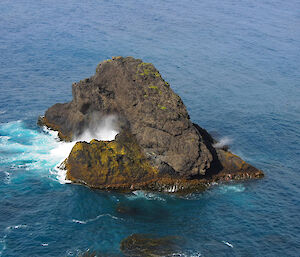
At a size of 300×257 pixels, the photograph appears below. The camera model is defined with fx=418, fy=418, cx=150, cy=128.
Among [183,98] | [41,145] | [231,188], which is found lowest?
[41,145]

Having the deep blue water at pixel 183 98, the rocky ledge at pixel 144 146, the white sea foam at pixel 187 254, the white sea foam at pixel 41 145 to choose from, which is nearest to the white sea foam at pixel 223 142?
the rocky ledge at pixel 144 146

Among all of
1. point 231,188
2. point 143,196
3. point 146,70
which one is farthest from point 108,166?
point 231,188

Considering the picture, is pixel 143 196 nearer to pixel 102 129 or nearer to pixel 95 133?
pixel 102 129

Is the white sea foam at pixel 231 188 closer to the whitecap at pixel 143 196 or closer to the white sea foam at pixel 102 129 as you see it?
the whitecap at pixel 143 196

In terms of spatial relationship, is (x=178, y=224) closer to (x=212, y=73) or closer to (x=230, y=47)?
(x=212, y=73)

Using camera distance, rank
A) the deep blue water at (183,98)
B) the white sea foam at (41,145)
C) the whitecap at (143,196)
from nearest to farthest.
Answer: the deep blue water at (183,98) < the whitecap at (143,196) < the white sea foam at (41,145)

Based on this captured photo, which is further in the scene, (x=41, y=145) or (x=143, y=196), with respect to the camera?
(x=41, y=145)
